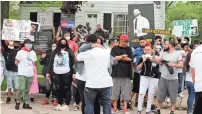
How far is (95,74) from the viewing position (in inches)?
339

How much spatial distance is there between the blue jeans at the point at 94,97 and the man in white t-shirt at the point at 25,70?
2.95 metres

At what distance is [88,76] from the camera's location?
8.68 meters

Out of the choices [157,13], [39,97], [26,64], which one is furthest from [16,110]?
[157,13]

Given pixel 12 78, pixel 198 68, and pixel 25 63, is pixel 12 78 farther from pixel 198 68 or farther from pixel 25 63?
pixel 198 68

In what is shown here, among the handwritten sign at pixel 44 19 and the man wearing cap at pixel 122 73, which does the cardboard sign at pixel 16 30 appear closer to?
the man wearing cap at pixel 122 73

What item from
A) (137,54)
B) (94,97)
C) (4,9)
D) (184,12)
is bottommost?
(94,97)

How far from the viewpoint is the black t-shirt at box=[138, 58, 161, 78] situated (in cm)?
1062

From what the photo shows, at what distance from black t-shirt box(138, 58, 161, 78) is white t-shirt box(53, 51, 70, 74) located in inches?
72.7

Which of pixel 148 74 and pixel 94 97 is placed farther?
pixel 148 74

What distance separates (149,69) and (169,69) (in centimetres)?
48

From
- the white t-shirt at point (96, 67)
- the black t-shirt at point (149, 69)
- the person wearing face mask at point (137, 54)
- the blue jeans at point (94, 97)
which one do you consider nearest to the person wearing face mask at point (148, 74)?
the black t-shirt at point (149, 69)

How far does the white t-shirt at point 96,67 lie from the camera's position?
862 centimetres

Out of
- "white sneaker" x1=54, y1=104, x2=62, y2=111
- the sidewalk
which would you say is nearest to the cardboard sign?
the sidewalk

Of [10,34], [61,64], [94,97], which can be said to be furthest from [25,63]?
[94,97]
